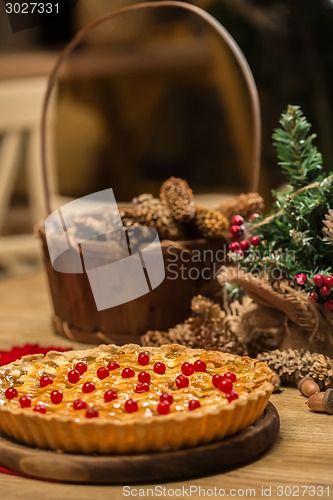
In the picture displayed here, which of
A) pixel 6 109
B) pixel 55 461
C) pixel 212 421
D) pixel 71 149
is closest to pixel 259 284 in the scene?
pixel 212 421

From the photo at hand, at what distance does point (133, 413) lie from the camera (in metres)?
1.18

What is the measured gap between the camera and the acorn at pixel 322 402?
1416mm

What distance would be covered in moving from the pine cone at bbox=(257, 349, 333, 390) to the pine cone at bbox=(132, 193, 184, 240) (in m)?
0.33

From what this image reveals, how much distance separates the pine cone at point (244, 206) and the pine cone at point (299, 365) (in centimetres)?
36

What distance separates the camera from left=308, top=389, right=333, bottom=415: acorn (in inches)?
55.7

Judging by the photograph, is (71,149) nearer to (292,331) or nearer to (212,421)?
(292,331)

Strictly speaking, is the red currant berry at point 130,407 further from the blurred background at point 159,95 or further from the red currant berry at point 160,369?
the blurred background at point 159,95

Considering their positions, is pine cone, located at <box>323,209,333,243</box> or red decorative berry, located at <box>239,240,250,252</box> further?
red decorative berry, located at <box>239,240,250,252</box>

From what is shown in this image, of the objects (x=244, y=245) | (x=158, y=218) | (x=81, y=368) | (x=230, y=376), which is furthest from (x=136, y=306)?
(x=230, y=376)

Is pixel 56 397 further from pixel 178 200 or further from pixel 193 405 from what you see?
pixel 178 200

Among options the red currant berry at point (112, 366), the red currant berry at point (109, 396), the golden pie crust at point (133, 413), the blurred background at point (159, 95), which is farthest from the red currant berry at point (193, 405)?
the blurred background at point (159, 95)

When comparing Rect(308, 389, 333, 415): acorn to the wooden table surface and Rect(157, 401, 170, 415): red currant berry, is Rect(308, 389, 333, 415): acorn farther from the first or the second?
Rect(157, 401, 170, 415): red currant berry

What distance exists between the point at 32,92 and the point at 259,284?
1700 mm

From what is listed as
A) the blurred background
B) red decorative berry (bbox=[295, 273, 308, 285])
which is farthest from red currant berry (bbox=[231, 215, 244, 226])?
the blurred background
